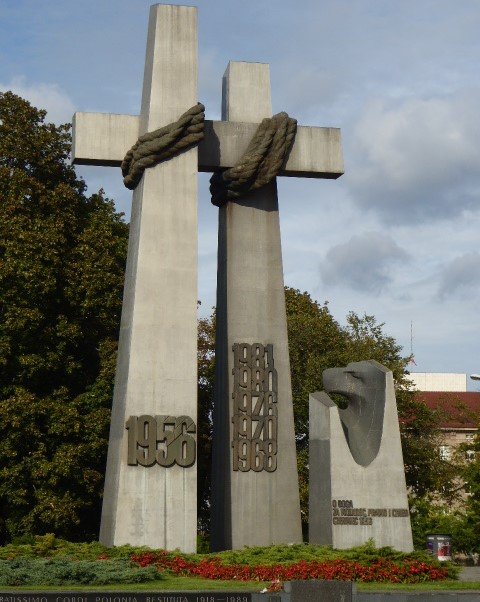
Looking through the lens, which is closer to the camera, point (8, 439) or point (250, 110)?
point (250, 110)

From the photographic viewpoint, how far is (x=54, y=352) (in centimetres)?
2972

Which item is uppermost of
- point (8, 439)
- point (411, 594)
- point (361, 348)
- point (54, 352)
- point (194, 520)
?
point (361, 348)

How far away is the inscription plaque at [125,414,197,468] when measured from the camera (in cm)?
2022

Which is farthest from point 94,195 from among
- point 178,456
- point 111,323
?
point 178,456

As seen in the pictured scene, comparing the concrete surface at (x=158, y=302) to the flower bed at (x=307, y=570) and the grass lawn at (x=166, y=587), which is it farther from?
the grass lawn at (x=166, y=587)

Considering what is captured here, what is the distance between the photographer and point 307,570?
16.9m

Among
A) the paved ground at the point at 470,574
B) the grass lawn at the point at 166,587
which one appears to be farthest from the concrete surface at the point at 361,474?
the grass lawn at the point at 166,587

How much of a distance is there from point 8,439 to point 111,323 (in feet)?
13.7

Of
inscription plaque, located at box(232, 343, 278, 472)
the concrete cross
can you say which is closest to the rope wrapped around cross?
the concrete cross

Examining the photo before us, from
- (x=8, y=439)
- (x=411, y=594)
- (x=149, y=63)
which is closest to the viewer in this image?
(x=411, y=594)

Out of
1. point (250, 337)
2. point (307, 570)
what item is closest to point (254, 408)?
point (250, 337)

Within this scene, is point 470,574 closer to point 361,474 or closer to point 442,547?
point 442,547

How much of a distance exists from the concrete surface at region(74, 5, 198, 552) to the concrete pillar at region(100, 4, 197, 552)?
2 cm

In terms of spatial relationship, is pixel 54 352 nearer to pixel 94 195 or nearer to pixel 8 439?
pixel 8 439
